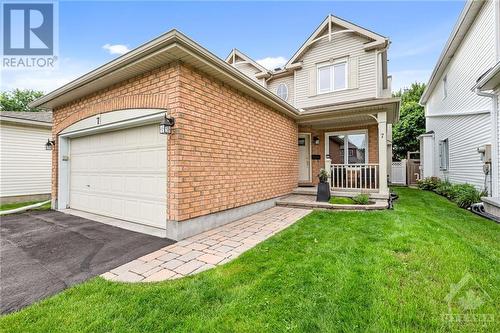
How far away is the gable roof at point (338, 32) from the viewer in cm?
906

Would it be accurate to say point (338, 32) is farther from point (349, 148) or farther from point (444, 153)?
point (444, 153)

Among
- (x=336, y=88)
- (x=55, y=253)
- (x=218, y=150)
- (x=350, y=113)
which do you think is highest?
(x=336, y=88)

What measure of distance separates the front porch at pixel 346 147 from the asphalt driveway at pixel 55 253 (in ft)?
20.7

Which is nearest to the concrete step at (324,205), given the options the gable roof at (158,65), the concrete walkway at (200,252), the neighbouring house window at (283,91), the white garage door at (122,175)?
the concrete walkway at (200,252)

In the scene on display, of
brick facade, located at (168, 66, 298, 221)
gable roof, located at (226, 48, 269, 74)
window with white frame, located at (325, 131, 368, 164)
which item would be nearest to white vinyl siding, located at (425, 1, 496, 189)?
window with white frame, located at (325, 131, 368, 164)

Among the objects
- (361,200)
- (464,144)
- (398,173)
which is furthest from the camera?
(398,173)

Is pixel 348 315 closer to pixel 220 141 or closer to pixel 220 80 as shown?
pixel 220 141

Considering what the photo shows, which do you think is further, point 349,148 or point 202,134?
point 349,148

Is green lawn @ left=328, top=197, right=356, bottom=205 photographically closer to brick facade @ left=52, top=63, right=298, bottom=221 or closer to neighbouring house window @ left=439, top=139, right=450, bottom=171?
brick facade @ left=52, top=63, right=298, bottom=221

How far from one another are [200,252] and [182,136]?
81.3 inches

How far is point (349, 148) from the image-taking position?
31.5 feet

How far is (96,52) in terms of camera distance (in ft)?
29.8

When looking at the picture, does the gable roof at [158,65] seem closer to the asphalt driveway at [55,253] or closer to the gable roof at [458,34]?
the asphalt driveway at [55,253]

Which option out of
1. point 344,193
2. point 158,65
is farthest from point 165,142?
point 344,193
